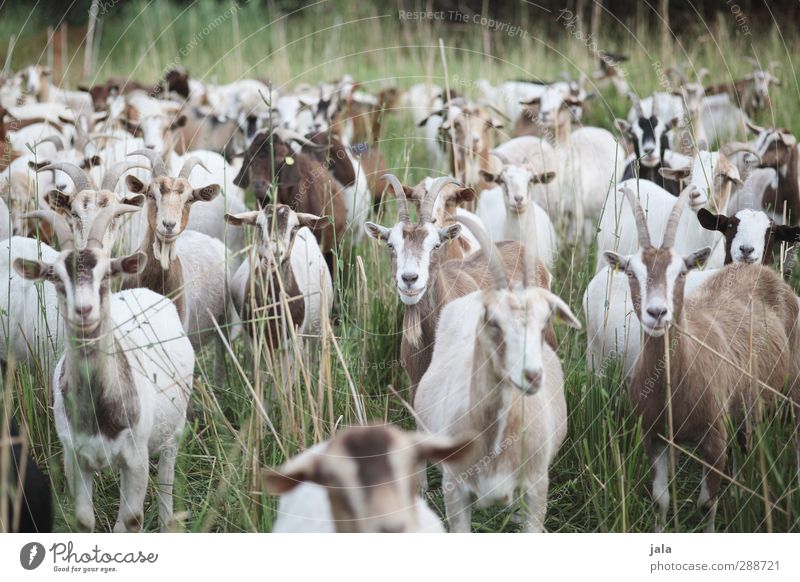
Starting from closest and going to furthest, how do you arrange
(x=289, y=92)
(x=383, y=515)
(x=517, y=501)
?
(x=383, y=515) → (x=517, y=501) → (x=289, y=92)

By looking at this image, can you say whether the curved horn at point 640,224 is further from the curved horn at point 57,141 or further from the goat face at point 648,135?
the curved horn at point 57,141

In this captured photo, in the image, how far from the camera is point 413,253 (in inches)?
181

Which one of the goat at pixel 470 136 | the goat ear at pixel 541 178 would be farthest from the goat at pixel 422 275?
the goat at pixel 470 136

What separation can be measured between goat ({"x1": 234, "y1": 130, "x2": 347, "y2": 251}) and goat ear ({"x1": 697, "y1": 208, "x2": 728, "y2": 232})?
7.90ft

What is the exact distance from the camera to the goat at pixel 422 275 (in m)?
4.55

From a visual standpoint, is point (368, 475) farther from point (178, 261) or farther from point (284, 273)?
point (178, 261)

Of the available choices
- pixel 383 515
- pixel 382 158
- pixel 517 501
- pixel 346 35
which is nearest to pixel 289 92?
pixel 346 35

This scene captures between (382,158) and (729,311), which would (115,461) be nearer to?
(729,311)

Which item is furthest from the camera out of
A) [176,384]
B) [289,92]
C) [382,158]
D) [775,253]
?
[289,92]

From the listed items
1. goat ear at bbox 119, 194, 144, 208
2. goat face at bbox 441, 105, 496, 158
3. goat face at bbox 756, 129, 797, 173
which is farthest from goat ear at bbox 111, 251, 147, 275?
goat face at bbox 756, 129, 797, 173

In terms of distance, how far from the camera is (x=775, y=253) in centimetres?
509
